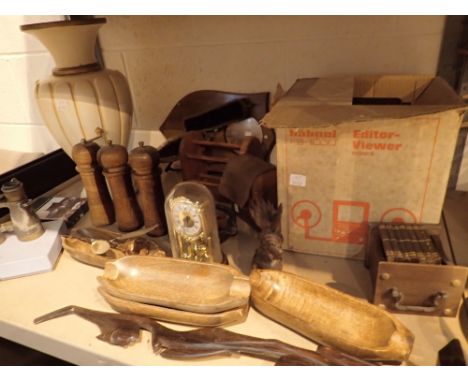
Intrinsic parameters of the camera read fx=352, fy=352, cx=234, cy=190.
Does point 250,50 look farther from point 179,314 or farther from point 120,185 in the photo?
point 179,314

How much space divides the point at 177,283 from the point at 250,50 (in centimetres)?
61

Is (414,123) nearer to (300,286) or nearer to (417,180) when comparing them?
(417,180)

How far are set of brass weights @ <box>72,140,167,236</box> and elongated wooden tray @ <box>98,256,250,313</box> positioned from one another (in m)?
0.14

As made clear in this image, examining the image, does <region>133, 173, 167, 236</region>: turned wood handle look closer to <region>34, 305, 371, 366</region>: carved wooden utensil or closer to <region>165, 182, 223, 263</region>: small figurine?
<region>165, 182, 223, 263</region>: small figurine

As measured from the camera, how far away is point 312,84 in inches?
28.0

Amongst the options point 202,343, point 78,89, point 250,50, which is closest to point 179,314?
point 202,343

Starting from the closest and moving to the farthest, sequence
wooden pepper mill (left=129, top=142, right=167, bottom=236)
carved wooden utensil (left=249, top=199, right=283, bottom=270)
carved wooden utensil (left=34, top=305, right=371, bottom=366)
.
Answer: carved wooden utensil (left=34, top=305, right=371, bottom=366) < carved wooden utensil (left=249, top=199, right=283, bottom=270) < wooden pepper mill (left=129, top=142, right=167, bottom=236)

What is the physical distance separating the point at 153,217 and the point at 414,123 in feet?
1.63

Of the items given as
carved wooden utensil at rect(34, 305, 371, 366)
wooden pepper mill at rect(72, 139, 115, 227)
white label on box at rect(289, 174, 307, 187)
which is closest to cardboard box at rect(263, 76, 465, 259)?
white label on box at rect(289, 174, 307, 187)

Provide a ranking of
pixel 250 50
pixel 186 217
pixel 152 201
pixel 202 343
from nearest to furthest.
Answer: pixel 202 343 < pixel 186 217 < pixel 152 201 < pixel 250 50

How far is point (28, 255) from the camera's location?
0.65m

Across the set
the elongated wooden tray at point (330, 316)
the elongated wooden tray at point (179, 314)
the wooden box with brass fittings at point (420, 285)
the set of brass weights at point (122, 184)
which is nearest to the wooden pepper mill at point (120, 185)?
the set of brass weights at point (122, 184)

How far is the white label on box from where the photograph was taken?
0.60 metres

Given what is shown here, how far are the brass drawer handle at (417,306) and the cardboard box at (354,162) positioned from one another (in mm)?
128
